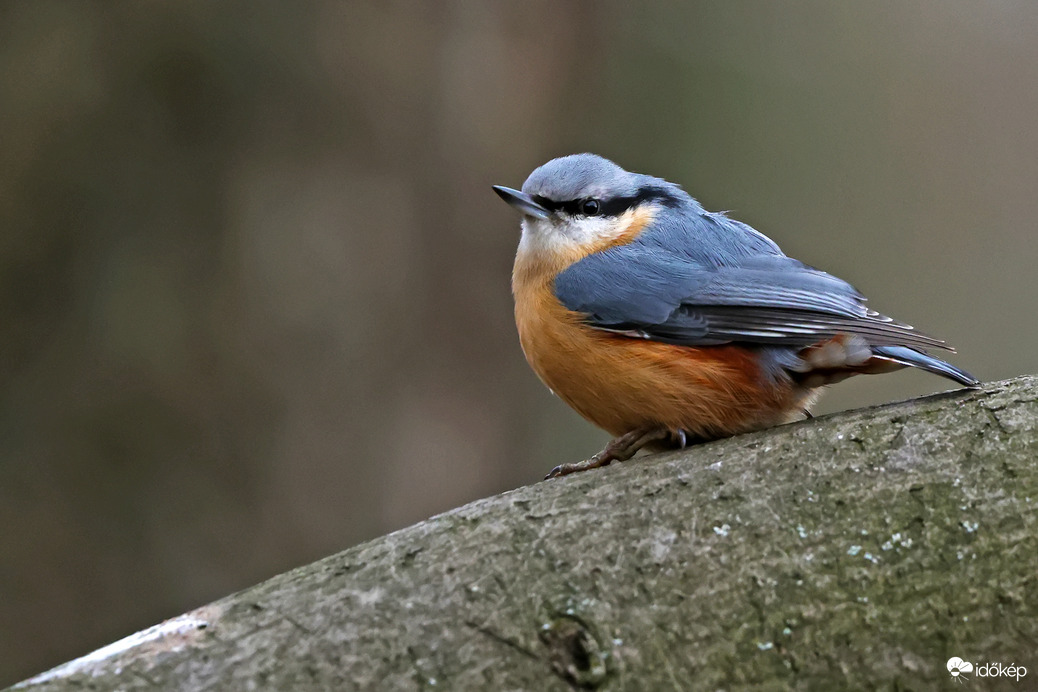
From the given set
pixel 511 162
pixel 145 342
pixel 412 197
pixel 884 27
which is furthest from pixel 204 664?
pixel 884 27

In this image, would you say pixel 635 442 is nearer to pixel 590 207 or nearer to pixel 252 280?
pixel 590 207

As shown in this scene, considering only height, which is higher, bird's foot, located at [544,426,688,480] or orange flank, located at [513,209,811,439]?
orange flank, located at [513,209,811,439]

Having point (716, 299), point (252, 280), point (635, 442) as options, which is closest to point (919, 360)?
point (716, 299)

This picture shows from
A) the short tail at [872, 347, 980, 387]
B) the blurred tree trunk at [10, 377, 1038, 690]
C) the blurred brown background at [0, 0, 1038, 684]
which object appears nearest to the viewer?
the blurred tree trunk at [10, 377, 1038, 690]

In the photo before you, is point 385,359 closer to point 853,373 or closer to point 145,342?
point 145,342

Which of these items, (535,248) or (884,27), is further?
(884,27)

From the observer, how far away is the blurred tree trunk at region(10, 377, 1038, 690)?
170cm

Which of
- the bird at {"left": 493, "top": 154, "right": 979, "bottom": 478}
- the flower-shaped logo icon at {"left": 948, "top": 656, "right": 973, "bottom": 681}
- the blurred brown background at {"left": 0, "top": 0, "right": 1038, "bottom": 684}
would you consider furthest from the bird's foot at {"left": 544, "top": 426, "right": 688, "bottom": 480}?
the blurred brown background at {"left": 0, "top": 0, "right": 1038, "bottom": 684}

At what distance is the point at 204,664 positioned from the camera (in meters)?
1.68

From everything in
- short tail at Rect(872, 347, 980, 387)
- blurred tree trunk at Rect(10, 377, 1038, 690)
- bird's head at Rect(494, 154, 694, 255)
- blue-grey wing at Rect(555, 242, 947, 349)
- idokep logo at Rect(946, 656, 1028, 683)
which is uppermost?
bird's head at Rect(494, 154, 694, 255)

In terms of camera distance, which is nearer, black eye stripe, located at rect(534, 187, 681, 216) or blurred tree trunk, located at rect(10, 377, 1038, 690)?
blurred tree trunk, located at rect(10, 377, 1038, 690)

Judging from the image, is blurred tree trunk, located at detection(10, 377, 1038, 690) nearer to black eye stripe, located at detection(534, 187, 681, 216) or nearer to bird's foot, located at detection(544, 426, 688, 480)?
→ bird's foot, located at detection(544, 426, 688, 480)

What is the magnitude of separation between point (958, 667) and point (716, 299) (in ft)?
4.71

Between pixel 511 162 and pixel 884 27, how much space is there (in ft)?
13.9
